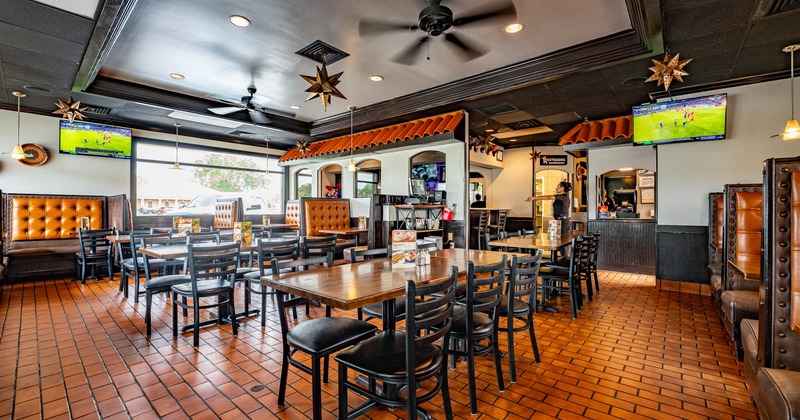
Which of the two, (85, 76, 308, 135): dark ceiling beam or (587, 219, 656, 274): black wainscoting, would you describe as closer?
(85, 76, 308, 135): dark ceiling beam

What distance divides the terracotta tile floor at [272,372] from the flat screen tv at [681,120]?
8.89 feet

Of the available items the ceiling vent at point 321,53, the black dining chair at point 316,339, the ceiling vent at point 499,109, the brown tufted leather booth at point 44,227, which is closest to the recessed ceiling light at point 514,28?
the ceiling vent at point 321,53

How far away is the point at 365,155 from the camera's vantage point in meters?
8.34

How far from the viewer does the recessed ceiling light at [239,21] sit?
3789 mm

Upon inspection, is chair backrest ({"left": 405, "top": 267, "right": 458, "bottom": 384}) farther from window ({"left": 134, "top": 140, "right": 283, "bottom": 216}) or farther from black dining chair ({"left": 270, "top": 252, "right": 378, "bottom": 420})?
window ({"left": 134, "top": 140, "right": 283, "bottom": 216})

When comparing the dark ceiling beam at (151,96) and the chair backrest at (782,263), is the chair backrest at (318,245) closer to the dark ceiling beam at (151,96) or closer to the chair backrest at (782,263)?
the dark ceiling beam at (151,96)

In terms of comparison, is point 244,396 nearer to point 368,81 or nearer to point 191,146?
point 368,81

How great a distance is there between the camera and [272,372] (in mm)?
2859

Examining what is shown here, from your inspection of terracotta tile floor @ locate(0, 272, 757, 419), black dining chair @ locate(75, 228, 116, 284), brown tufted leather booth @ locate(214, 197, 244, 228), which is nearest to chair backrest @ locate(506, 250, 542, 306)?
terracotta tile floor @ locate(0, 272, 757, 419)

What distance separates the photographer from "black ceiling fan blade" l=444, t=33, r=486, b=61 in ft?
13.4

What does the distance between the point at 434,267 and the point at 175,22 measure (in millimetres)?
3862

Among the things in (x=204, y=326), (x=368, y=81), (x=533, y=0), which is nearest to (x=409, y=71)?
(x=368, y=81)

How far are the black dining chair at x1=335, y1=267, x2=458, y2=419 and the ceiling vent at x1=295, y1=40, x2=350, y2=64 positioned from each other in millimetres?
3632

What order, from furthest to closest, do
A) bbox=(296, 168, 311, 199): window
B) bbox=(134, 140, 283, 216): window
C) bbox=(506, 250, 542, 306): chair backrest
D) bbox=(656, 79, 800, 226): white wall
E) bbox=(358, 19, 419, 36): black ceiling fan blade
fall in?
bbox=(296, 168, 311, 199): window → bbox=(134, 140, 283, 216): window → bbox=(656, 79, 800, 226): white wall → bbox=(358, 19, 419, 36): black ceiling fan blade → bbox=(506, 250, 542, 306): chair backrest
